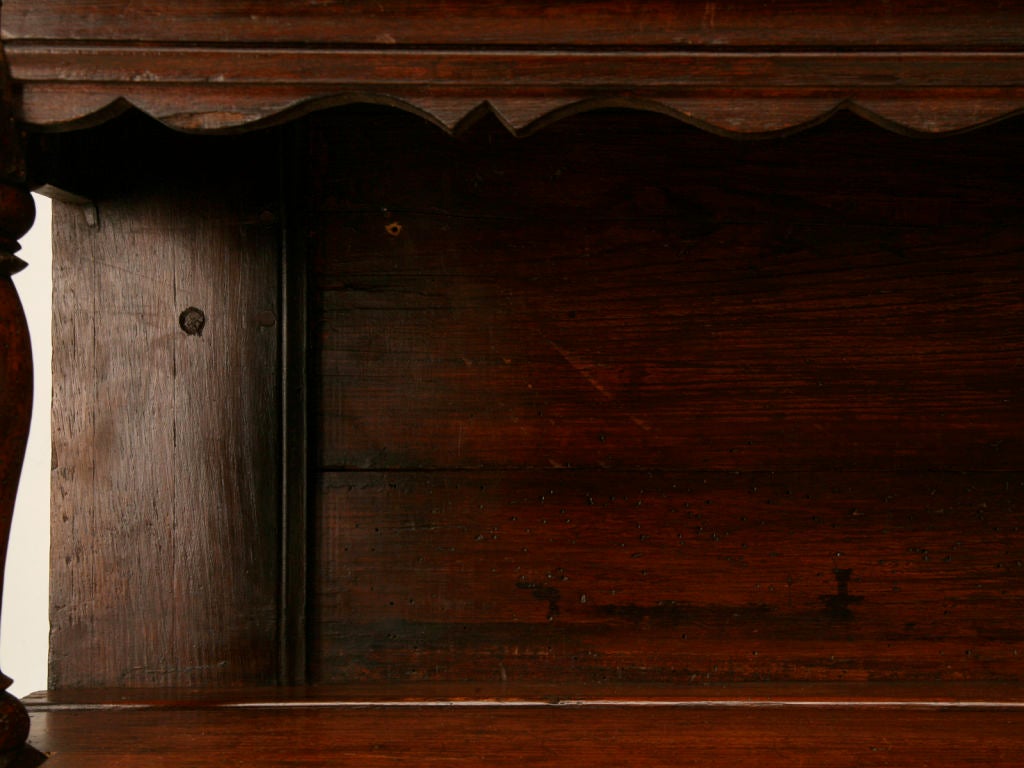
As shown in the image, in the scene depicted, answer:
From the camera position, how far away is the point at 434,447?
103 centimetres

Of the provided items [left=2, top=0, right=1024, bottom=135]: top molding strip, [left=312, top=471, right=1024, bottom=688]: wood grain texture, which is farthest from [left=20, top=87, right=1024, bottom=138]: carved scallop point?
[left=312, top=471, right=1024, bottom=688]: wood grain texture

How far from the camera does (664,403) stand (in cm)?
103

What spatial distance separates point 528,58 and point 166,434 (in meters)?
0.55

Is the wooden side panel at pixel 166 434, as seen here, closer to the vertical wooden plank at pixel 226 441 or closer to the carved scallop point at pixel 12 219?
the vertical wooden plank at pixel 226 441

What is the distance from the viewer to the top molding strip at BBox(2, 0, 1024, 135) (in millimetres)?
661

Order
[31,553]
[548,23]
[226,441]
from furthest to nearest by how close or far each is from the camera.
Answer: [31,553] < [226,441] < [548,23]

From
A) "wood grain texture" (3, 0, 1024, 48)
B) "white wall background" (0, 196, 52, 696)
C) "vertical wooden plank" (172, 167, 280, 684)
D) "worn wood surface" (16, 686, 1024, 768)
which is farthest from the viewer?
"white wall background" (0, 196, 52, 696)

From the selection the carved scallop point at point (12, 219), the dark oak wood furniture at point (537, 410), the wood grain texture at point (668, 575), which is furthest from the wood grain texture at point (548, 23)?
the wood grain texture at point (668, 575)

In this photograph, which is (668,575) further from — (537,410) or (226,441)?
(226,441)

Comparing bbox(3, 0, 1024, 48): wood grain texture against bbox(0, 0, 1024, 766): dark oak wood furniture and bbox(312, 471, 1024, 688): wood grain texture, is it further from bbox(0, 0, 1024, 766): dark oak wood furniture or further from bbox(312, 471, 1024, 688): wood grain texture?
bbox(312, 471, 1024, 688): wood grain texture

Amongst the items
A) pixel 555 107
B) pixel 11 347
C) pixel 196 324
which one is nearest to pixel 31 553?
pixel 196 324

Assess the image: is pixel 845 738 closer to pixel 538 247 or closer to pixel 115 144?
pixel 538 247

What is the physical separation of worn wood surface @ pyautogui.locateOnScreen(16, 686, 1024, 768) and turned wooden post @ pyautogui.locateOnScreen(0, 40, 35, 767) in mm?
146

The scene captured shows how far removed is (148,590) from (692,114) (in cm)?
69
